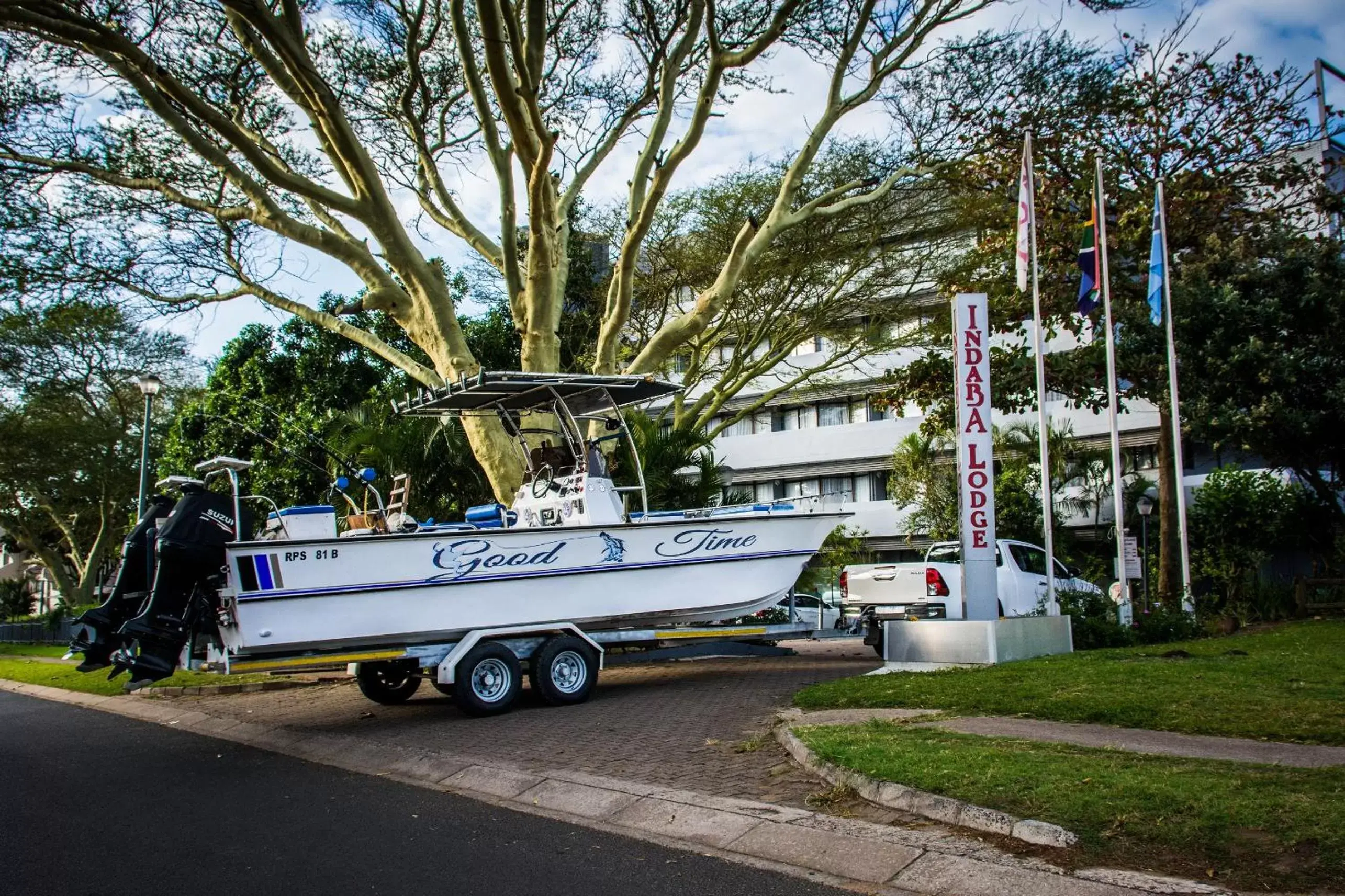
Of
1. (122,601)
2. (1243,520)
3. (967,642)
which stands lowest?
(967,642)

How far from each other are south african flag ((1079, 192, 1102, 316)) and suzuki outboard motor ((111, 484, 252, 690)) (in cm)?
1326

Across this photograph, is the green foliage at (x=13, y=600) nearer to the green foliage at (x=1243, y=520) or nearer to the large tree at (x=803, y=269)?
the large tree at (x=803, y=269)

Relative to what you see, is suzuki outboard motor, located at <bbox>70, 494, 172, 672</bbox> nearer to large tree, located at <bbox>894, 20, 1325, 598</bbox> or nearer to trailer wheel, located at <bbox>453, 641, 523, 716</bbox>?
trailer wheel, located at <bbox>453, 641, 523, 716</bbox>

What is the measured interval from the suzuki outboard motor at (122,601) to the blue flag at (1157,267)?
1597cm

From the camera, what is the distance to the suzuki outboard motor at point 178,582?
9.34 m

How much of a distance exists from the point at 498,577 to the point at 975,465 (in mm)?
5285

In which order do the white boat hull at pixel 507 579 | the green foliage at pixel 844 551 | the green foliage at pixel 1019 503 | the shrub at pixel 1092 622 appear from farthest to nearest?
the green foliage at pixel 844 551, the green foliage at pixel 1019 503, the shrub at pixel 1092 622, the white boat hull at pixel 507 579

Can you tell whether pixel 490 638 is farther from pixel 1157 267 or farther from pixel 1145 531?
pixel 1145 531

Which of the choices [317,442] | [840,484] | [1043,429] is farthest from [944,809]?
[840,484]

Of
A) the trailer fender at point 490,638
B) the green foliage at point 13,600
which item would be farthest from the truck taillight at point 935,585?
the green foliage at point 13,600

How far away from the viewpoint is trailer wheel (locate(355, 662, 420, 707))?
12.7m

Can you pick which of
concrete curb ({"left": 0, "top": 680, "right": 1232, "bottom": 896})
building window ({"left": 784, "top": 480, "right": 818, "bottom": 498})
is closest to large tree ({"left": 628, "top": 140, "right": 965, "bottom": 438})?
building window ({"left": 784, "top": 480, "right": 818, "bottom": 498})

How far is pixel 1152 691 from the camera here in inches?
366

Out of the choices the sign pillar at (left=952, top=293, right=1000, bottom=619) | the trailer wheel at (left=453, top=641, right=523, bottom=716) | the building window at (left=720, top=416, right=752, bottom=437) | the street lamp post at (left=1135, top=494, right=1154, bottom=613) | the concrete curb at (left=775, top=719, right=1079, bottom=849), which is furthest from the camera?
the building window at (left=720, top=416, right=752, bottom=437)
